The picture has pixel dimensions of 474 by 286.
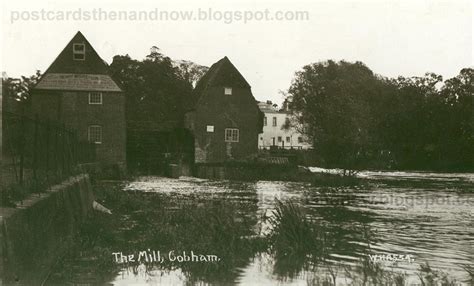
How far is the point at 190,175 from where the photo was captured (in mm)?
47969

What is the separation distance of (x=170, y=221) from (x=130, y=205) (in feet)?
14.7

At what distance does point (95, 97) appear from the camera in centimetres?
4466

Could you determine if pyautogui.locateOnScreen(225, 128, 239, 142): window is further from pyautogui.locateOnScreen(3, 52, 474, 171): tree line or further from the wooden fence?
the wooden fence

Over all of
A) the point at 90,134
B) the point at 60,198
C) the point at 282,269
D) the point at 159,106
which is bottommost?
the point at 282,269

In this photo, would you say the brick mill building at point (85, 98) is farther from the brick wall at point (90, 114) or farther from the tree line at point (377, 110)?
the tree line at point (377, 110)

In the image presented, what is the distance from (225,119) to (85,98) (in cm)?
1218

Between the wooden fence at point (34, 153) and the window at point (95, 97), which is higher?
the window at point (95, 97)

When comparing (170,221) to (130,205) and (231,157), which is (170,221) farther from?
(231,157)

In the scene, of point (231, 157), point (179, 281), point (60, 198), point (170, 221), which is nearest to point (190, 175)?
point (231, 157)

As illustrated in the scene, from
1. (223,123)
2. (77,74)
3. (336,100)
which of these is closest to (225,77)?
(223,123)

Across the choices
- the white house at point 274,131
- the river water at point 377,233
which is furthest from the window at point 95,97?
the white house at point 274,131

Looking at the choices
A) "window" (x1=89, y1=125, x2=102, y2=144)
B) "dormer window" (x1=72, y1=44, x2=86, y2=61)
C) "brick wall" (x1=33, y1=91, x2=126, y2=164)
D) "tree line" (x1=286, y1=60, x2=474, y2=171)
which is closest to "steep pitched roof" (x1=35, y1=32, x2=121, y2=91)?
"dormer window" (x1=72, y1=44, x2=86, y2=61)

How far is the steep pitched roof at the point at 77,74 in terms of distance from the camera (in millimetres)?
44250

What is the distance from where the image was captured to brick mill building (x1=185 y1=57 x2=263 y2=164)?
5041 cm
